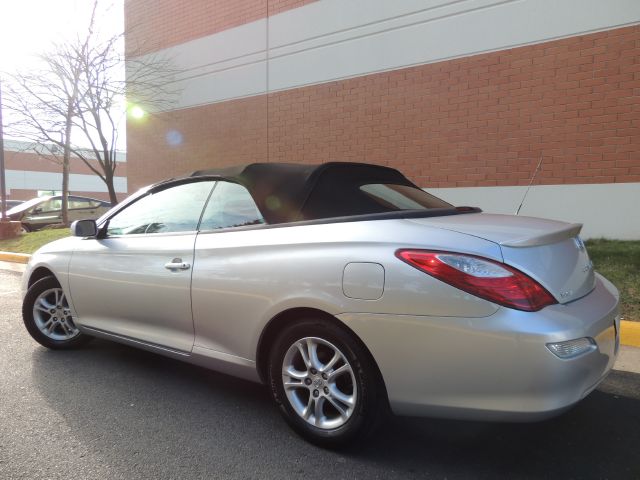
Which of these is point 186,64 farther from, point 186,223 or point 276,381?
point 276,381

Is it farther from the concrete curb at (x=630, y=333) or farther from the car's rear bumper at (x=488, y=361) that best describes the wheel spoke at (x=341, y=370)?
the concrete curb at (x=630, y=333)

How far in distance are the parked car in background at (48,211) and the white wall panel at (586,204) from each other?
42.4 feet

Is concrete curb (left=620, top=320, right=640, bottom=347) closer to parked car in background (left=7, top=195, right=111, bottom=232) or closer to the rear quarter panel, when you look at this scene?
the rear quarter panel

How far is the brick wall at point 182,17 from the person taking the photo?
11352mm

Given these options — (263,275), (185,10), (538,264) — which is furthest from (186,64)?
(538,264)

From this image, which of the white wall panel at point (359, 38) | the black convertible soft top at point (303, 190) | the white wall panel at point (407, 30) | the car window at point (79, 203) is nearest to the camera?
the black convertible soft top at point (303, 190)

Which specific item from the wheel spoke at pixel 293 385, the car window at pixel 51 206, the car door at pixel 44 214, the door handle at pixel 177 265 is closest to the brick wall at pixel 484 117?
the door handle at pixel 177 265

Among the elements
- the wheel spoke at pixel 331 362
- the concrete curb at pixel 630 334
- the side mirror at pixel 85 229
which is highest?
the side mirror at pixel 85 229

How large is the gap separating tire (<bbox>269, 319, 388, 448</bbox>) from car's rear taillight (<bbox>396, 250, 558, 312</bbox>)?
1.82 ft

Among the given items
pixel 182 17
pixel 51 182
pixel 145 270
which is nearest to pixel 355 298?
pixel 145 270

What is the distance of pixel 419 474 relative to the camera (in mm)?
2367

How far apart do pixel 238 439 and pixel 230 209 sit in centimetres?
139

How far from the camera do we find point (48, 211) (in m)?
16.4

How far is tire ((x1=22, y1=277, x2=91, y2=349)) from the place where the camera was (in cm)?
425
